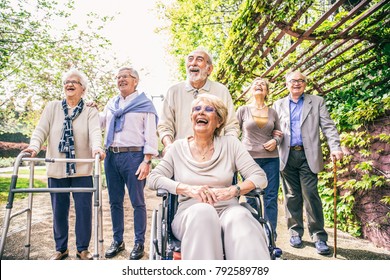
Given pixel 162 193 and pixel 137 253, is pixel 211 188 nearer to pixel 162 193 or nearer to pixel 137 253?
pixel 162 193

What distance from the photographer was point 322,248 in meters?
2.86

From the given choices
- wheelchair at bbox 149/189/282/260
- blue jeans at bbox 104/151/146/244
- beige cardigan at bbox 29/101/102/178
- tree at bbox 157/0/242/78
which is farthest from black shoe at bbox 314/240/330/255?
tree at bbox 157/0/242/78

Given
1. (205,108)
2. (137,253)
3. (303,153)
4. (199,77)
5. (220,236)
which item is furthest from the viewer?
(303,153)

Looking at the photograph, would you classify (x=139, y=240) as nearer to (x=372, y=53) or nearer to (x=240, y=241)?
(x=240, y=241)

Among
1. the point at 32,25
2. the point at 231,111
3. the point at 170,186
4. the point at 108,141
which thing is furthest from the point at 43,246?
the point at 32,25

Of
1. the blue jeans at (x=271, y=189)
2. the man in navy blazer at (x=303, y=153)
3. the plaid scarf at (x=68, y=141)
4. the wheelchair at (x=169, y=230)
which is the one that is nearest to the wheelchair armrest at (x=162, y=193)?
the wheelchair at (x=169, y=230)

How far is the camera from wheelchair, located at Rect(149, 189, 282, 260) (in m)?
1.53

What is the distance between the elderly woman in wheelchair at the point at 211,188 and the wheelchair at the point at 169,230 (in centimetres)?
5

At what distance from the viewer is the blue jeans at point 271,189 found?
9.49 ft

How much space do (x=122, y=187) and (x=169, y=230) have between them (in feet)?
4.19

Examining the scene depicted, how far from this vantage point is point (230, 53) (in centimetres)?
414

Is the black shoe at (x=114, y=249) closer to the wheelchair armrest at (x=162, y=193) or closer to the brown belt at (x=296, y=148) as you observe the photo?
the wheelchair armrest at (x=162, y=193)

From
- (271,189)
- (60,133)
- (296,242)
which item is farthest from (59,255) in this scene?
(296,242)
